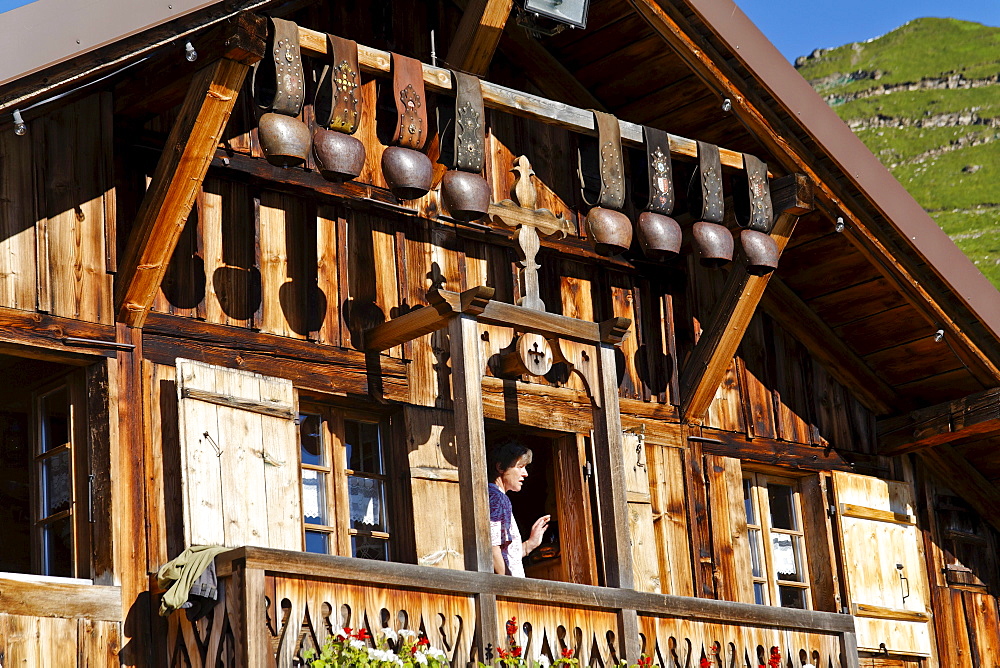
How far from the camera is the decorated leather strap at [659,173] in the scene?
8.12 m

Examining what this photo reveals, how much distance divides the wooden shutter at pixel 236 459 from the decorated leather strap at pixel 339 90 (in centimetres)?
141

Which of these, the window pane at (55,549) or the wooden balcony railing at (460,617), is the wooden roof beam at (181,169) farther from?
the wooden balcony railing at (460,617)

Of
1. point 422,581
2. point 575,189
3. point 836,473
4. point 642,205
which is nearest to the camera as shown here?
point 422,581

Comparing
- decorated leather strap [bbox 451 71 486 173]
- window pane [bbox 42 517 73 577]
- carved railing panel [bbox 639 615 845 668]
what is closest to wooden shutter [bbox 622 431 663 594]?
carved railing panel [bbox 639 615 845 668]

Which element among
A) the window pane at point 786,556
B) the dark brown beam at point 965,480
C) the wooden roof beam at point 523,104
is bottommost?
the window pane at point 786,556

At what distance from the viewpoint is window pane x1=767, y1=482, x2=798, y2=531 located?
10281 mm

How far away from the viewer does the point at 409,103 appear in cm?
724

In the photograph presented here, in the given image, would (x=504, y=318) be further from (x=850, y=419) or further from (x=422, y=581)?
(x=850, y=419)

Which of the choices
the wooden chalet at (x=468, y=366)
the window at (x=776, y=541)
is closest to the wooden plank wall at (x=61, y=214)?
the wooden chalet at (x=468, y=366)

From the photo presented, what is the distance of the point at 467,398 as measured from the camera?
7.42 m

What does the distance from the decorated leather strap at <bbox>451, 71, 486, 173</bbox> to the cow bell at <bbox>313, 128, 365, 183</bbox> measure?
1.95ft

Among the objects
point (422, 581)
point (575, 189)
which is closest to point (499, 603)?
point (422, 581)

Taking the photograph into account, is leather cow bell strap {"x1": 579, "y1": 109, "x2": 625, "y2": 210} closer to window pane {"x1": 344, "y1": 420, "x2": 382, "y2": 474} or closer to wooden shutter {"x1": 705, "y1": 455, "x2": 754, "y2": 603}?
window pane {"x1": 344, "y1": 420, "x2": 382, "y2": 474}

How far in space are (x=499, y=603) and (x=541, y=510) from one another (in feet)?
12.0
